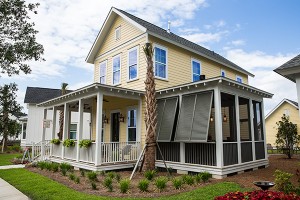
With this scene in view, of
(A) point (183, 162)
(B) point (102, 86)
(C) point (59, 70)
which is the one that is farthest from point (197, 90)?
(C) point (59, 70)

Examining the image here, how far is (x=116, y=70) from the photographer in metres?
15.2

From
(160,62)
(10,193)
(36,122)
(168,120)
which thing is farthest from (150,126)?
(36,122)

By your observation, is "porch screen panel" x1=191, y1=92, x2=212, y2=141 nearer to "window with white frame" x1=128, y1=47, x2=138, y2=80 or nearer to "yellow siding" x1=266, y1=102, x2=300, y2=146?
"window with white frame" x1=128, y1=47, x2=138, y2=80

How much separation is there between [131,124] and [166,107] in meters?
3.07

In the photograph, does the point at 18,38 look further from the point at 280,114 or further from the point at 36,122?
the point at 280,114

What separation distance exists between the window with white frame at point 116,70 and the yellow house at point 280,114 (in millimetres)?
20866

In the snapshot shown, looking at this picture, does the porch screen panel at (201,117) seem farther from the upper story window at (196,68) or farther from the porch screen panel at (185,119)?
the upper story window at (196,68)

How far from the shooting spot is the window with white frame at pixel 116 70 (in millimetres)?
14905

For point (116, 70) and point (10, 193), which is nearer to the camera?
point (10, 193)

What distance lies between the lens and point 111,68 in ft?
51.2

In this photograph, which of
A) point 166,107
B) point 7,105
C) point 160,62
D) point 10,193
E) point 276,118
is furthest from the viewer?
point 276,118

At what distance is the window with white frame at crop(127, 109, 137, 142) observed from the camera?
44.2ft

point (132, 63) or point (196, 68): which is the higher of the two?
point (196, 68)

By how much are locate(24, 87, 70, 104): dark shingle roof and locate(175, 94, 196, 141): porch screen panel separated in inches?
906
